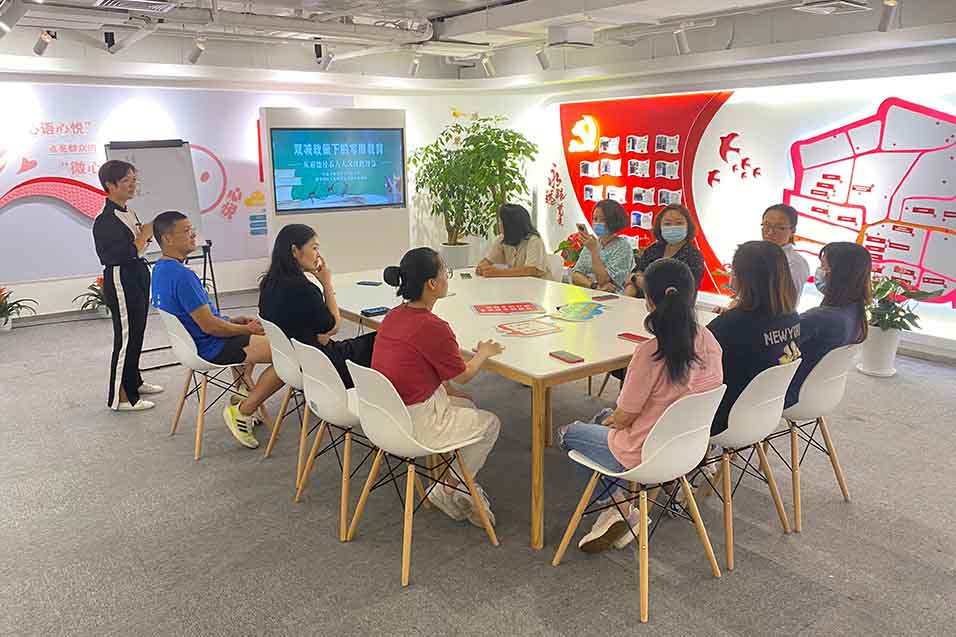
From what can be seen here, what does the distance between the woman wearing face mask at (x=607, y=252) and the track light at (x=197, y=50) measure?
4.49 m

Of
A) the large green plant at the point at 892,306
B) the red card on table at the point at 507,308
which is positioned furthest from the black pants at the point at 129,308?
the large green plant at the point at 892,306

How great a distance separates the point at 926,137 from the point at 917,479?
3189 millimetres

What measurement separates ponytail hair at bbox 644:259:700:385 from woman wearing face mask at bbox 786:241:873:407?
0.91 metres

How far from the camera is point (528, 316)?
4.04 meters

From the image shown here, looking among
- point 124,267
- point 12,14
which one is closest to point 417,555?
point 124,267

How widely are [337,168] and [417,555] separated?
618cm

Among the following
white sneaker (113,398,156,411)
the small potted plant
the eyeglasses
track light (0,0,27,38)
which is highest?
track light (0,0,27,38)

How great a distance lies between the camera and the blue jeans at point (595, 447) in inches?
112

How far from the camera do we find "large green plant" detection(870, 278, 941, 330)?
544 cm

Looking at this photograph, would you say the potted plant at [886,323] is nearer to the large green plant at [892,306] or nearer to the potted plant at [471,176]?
the large green plant at [892,306]

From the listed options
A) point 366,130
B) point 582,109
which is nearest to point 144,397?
point 366,130

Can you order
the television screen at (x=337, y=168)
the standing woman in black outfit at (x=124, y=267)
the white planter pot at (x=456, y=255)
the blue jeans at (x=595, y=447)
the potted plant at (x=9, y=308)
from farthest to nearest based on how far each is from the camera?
the white planter pot at (x=456, y=255), the television screen at (x=337, y=168), the potted plant at (x=9, y=308), the standing woman in black outfit at (x=124, y=267), the blue jeans at (x=595, y=447)

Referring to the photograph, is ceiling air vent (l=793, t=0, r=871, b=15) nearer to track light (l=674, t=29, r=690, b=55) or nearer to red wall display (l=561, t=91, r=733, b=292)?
track light (l=674, t=29, r=690, b=55)

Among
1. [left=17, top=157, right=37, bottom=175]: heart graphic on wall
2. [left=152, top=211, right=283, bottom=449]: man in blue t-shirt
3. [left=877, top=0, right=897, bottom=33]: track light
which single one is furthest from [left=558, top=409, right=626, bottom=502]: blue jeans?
[left=17, top=157, right=37, bottom=175]: heart graphic on wall
